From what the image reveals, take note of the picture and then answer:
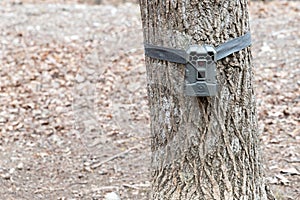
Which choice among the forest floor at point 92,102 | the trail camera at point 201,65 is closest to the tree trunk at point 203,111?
the trail camera at point 201,65

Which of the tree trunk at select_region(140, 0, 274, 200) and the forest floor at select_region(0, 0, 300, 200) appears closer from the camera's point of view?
the tree trunk at select_region(140, 0, 274, 200)

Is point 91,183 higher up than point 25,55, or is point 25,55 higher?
point 25,55

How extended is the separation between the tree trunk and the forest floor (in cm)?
90

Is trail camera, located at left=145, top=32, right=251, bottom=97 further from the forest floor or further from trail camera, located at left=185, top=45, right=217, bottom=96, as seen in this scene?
the forest floor

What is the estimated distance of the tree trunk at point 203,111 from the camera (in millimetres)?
2461

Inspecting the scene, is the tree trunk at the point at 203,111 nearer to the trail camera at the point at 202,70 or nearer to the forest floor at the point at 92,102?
the trail camera at the point at 202,70

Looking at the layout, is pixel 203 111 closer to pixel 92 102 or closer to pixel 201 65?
pixel 201 65

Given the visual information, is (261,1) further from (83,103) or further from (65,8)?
(83,103)

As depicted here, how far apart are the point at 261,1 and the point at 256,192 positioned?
671 centimetres

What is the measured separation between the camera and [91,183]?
3.82 meters

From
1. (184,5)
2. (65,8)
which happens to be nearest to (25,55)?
(65,8)

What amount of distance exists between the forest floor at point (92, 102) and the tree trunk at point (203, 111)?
2.95 feet

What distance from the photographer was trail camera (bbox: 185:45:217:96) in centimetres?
242

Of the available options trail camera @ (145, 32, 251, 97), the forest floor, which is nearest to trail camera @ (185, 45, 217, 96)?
trail camera @ (145, 32, 251, 97)
